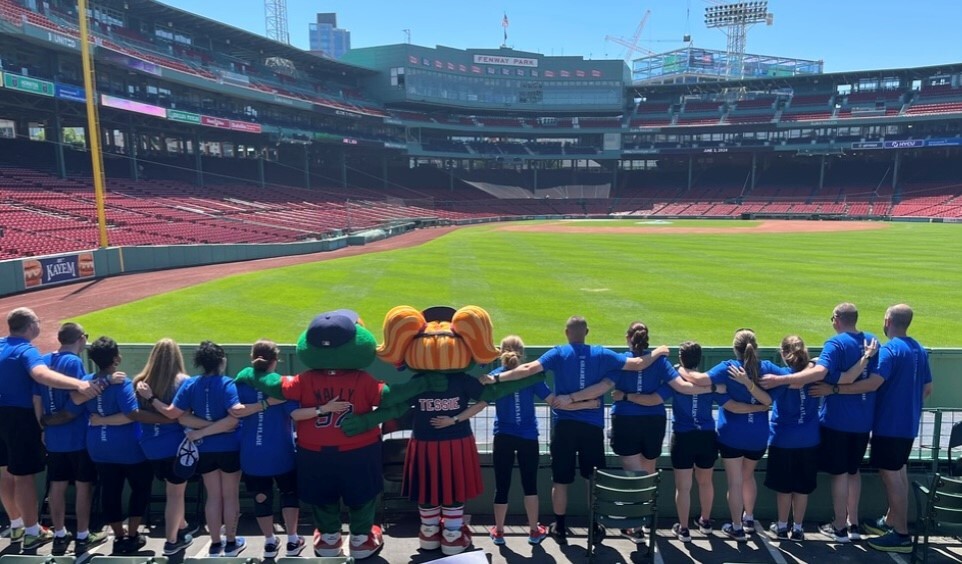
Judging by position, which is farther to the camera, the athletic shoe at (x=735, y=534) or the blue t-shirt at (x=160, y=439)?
the athletic shoe at (x=735, y=534)

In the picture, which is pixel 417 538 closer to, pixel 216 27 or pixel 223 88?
pixel 223 88

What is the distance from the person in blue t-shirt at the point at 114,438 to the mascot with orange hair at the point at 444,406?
218 cm

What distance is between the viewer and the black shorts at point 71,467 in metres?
5.25

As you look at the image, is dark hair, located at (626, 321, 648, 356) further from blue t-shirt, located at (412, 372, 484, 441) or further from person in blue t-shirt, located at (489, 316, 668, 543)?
blue t-shirt, located at (412, 372, 484, 441)

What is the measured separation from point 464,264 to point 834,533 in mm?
20230

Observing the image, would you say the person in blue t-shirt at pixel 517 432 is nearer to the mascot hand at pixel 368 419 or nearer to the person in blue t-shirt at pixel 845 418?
the mascot hand at pixel 368 419

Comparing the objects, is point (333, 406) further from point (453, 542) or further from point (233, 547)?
point (233, 547)

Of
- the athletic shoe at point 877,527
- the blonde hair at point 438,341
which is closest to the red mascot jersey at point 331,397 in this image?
the blonde hair at point 438,341

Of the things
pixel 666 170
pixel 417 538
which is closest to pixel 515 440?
pixel 417 538

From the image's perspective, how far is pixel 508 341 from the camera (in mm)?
5371

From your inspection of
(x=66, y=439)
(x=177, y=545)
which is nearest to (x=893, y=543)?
(x=177, y=545)

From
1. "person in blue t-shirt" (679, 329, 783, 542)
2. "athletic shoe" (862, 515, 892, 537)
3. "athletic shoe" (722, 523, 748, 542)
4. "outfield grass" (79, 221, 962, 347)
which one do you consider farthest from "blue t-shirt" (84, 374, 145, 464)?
"outfield grass" (79, 221, 962, 347)

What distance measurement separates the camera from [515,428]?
532 cm

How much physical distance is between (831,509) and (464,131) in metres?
76.3
